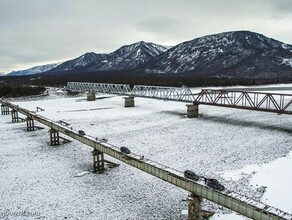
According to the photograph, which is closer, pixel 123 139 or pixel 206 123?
pixel 123 139

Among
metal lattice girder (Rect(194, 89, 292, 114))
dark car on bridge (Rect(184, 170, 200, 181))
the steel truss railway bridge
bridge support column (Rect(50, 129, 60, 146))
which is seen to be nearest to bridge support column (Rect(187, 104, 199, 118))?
the steel truss railway bridge

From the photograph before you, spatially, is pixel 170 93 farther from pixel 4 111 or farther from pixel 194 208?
pixel 194 208

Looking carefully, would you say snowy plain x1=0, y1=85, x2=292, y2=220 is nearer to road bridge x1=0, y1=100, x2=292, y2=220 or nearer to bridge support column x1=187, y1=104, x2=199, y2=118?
road bridge x1=0, y1=100, x2=292, y2=220

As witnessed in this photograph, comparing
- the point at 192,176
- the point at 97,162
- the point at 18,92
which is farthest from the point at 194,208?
the point at 18,92

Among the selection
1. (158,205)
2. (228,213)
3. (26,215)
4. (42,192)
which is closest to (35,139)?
(42,192)

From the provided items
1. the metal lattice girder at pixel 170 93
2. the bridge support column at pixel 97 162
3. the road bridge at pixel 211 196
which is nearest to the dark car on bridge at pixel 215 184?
the road bridge at pixel 211 196

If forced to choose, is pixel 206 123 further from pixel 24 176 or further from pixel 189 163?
pixel 24 176

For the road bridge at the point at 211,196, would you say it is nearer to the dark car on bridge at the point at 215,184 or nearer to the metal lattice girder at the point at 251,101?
the dark car on bridge at the point at 215,184
